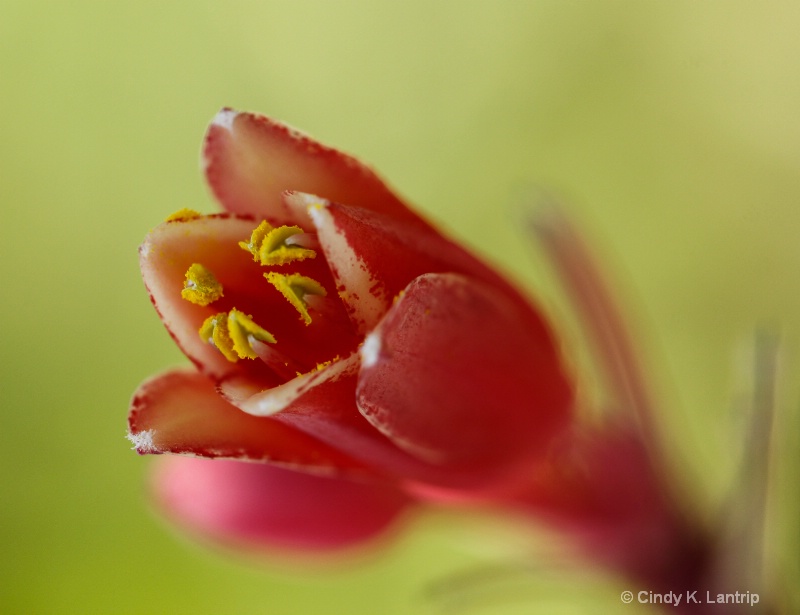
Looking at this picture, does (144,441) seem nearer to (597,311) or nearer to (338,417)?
(338,417)

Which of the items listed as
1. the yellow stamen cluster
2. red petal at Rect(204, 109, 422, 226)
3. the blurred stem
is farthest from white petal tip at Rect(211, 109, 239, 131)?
the blurred stem

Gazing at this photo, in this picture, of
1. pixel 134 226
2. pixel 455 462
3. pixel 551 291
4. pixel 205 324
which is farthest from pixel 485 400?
pixel 134 226

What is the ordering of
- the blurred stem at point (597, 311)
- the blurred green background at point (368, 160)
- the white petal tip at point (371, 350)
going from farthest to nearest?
the blurred green background at point (368, 160) < the blurred stem at point (597, 311) < the white petal tip at point (371, 350)

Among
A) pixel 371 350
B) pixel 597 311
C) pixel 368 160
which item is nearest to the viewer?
pixel 371 350

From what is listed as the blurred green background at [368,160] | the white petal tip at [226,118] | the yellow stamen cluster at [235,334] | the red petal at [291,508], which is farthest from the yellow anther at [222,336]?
the blurred green background at [368,160]

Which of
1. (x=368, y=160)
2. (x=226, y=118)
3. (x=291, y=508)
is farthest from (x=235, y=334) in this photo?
(x=368, y=160)

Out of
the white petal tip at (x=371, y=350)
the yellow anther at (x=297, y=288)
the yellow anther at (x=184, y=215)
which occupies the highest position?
the yellow anther at (x=184, y=215)

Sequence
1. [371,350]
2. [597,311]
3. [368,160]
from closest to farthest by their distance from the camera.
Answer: [371,350] < [597,311] < [368,160]

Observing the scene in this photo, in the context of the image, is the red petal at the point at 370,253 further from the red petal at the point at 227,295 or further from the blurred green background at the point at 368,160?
the blurred green background at the point at 368,160
